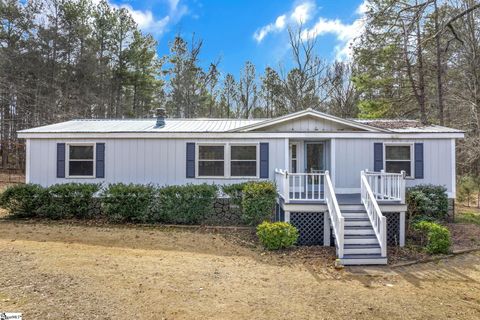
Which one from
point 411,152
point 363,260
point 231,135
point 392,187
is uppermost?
point 231,135

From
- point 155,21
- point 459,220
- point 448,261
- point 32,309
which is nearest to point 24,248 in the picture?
point 32,309

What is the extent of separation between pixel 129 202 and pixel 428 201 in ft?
29.8

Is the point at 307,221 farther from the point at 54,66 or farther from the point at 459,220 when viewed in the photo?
the point at 54,66

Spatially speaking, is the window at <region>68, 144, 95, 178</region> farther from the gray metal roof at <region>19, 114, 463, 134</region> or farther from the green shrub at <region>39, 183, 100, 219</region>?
the green shrub at <region>39, 183, 100, 219</region>

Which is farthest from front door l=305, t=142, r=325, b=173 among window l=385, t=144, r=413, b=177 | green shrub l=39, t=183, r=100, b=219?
green shrub l=39, t=183, r=100, b=219

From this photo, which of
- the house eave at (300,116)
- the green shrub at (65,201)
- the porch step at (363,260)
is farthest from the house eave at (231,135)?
the porch step at (363,260)

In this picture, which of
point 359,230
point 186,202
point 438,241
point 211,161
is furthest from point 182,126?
point 438,241

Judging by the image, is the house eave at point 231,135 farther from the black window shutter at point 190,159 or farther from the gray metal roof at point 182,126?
the black window shutter at point 190,159

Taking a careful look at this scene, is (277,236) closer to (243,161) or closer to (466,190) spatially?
(243,161)

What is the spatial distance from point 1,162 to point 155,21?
54.5 feet

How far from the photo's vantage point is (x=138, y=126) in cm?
1151

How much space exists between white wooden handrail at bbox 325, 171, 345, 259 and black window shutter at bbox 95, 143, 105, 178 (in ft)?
24.6

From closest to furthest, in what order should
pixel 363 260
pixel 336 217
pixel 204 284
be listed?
pixel 204 284 < pixel 363 260 < pixel 336 217

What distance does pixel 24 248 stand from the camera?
6465mm
